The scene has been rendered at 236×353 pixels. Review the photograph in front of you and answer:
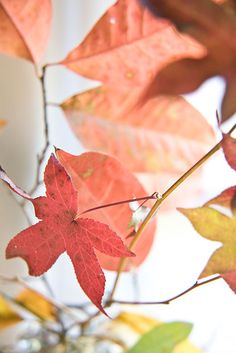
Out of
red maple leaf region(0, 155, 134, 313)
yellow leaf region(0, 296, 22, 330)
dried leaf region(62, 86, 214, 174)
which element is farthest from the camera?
yellow leaf region(0, 296, 22, 330)

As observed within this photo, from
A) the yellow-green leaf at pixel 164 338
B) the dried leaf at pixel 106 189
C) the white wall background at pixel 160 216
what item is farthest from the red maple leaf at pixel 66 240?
the white wall background at pixel 160 216

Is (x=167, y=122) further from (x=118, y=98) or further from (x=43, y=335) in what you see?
(x=43, y=335)

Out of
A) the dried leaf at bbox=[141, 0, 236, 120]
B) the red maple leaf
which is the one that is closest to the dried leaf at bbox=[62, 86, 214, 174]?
the dried leaf at bbox=[141, 0, 236, 120]

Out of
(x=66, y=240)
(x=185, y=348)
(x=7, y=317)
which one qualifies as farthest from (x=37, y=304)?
(x=66, y=240)

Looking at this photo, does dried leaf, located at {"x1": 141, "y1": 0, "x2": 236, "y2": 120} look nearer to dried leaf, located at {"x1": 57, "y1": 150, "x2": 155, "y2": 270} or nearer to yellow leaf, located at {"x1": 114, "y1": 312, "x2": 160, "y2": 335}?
dried leaf, located at {"x1": 57, "y1": 150, "x2": 155, "y2": 270}

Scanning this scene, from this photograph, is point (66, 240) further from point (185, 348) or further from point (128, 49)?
point (185, 348)
